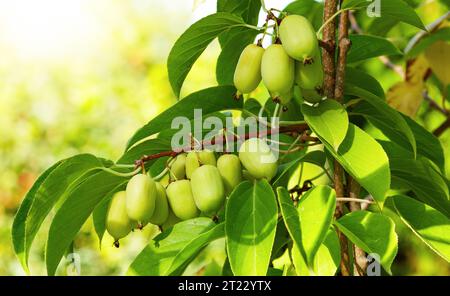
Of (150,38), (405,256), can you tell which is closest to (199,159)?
(405,256)

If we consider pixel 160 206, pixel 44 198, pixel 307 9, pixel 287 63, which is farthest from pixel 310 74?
pixel 307 9

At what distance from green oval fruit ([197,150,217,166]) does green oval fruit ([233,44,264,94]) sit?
0.10m

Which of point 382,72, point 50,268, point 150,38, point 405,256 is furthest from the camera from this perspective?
point 150,38

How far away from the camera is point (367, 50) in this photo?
1.11m

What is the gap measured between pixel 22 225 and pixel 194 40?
34 centimetres

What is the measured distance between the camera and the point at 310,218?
768mm

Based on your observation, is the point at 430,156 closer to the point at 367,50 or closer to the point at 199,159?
the point at 367,50

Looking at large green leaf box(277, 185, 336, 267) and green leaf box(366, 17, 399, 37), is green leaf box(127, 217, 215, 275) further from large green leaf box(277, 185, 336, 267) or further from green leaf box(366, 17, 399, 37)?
green leaf box(366, 17, 399, 37)

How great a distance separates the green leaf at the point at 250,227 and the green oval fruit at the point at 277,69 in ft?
0.40

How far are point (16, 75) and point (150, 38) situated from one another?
0.94m

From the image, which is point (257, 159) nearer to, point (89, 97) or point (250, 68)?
point (250, 68)

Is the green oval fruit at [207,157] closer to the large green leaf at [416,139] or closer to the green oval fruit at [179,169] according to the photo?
the green oval fruit at [179,169]

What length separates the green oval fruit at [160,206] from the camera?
2.87ft

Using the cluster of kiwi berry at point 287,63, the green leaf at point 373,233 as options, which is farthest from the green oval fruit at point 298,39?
the green leaf at point 373,233
